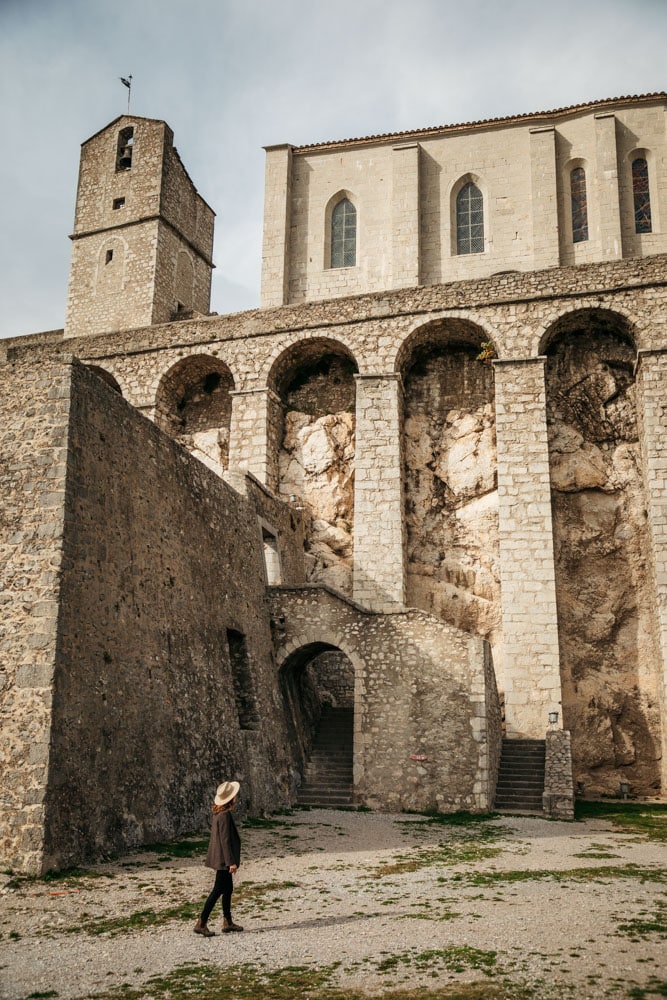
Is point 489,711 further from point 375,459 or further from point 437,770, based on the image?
point 375,459

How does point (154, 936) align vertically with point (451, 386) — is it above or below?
below

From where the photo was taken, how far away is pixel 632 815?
1532cm

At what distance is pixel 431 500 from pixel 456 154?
12227mm

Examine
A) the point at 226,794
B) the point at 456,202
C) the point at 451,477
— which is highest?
the point at 456,202

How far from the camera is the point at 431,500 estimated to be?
2127cm

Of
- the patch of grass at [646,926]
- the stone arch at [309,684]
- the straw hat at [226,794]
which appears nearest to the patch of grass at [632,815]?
the stone arch at [309,684]

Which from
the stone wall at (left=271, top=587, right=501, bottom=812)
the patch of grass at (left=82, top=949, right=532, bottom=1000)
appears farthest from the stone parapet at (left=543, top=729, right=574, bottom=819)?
the patch of grass at (left=82, top=949, right=532, bottom=1000)

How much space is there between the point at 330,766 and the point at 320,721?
1.98 metres

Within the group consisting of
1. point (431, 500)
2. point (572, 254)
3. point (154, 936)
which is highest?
point (572, 254)

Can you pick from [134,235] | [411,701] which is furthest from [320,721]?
[134,235]

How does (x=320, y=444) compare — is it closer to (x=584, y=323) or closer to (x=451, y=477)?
(x=451, y=477)

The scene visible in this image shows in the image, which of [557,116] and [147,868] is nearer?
[147,868]

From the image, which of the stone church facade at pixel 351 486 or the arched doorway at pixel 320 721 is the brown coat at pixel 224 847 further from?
the arched doorway at pixel 320 721

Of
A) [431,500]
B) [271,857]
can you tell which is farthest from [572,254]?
[271,857]
